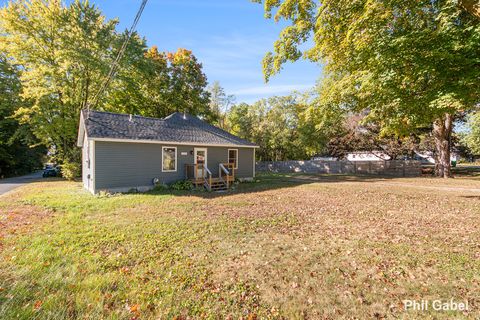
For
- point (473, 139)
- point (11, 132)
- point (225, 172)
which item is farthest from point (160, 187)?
point (473, 139)

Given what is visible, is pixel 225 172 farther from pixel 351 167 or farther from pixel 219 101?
pixel 219 101

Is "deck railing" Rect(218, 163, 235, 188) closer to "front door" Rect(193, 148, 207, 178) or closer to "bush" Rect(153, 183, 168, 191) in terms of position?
"front door" Rect(193, 148, 207, 178)

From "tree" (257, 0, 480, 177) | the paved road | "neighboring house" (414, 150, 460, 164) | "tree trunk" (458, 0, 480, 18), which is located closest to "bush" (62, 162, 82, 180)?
the paved road

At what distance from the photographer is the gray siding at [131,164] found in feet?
34.6

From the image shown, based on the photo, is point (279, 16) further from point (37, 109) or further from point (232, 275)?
point (37, 109)

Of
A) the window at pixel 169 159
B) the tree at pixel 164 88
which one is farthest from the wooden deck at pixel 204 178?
the tree at pixel 164 88

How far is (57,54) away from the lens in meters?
15.9

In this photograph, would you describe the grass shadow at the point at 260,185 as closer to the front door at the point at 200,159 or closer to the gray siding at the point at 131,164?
the gray siding at the point at 131,164

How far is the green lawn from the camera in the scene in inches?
110

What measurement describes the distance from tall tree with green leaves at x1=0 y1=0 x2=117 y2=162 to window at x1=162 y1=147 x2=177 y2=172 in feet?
32.9

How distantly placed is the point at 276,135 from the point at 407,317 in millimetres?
26189

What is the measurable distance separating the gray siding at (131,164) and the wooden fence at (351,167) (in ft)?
57.2

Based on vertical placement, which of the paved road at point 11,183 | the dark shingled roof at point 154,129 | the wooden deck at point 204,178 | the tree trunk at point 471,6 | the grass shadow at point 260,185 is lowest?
the paved road at point 11,183

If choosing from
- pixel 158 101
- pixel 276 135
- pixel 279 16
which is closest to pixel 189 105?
pixel 158 101
